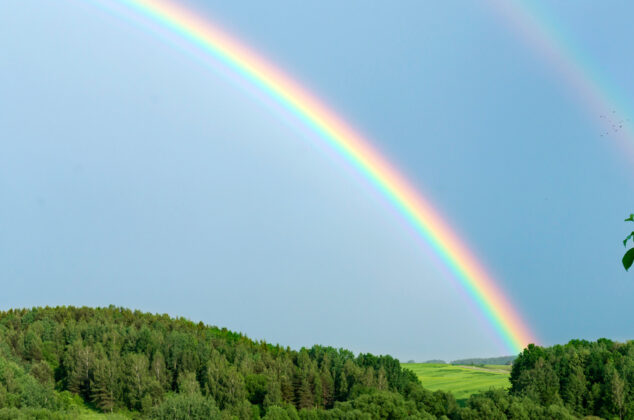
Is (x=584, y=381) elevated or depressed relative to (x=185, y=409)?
elevated

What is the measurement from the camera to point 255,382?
411 ft

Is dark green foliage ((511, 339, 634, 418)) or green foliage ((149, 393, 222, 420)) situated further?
dark green foliage ((511, 339, 634, 418))

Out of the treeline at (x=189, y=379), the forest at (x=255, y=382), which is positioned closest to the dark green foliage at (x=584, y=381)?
the forest at (x=255, y=382)

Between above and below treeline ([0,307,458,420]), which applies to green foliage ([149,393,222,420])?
below

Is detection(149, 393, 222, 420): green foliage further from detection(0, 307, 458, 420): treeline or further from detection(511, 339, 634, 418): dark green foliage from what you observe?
detection(511, 339, 634, 418): dark green foliage

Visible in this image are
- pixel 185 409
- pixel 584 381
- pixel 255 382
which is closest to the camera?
pixel 185 409

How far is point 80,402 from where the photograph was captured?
405 feet

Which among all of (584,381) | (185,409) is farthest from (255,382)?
(584,381)

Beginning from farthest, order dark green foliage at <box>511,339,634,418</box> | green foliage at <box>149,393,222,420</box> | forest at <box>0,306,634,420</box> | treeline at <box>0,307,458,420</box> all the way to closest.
→ 1. dark green foliage at <box>511,339,634,418</box>
2. treeline at <box>0,307,458,420</box>
3. forest at <box>0,306,634,420</box>
4. green foliage at <box>149,393,222,420</box>

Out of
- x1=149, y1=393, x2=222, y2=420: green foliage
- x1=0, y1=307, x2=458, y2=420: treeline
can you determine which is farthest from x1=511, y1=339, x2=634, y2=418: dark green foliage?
x1=149, y1=393, x2=222, y2=420: green foliage

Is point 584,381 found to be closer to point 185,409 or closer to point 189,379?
point 189,379

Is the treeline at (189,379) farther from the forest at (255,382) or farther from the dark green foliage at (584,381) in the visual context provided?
the dark green foliage at (584,381)

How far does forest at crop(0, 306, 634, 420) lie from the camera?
10125cm

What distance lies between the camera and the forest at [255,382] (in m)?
101
